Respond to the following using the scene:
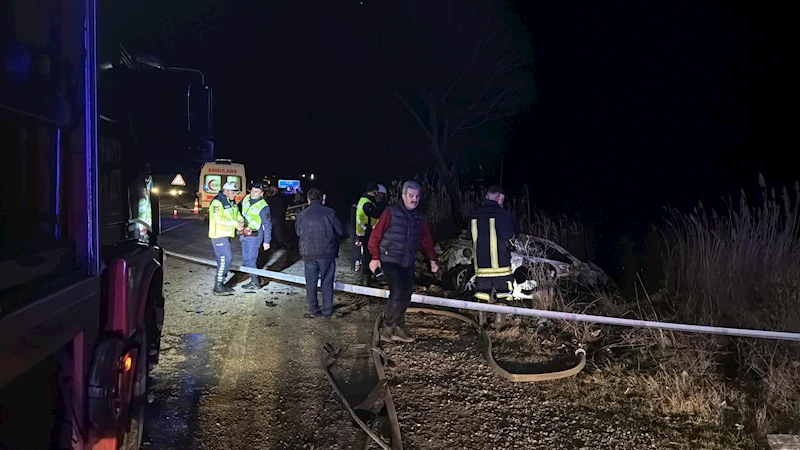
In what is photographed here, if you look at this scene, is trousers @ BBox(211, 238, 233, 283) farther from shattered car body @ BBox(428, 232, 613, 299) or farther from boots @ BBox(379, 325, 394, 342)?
shattered car body @ BBox(428, 232, 613, 299)

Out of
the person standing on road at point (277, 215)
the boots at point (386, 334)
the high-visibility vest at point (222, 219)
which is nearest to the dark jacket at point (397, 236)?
the boots at point (386, 334)

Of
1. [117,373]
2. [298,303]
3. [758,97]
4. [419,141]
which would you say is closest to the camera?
[117,373]

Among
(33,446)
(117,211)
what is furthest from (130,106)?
(33,446)

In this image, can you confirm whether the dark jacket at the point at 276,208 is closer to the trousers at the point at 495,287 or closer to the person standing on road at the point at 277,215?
the person standing on road at the point at 277,215

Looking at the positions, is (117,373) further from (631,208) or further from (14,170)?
(631,208)

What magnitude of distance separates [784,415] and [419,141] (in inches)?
739

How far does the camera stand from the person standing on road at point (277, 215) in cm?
1204

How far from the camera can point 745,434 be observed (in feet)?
13.3

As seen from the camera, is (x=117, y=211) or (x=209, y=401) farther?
(x=209, y=401)

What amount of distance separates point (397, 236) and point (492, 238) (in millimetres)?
1123

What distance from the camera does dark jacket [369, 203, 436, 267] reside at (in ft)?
19.8

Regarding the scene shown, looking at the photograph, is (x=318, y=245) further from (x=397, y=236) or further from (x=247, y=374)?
(x=247, y=374)

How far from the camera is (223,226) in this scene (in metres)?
8.02

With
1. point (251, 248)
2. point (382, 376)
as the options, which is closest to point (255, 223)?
point (251, 248)
